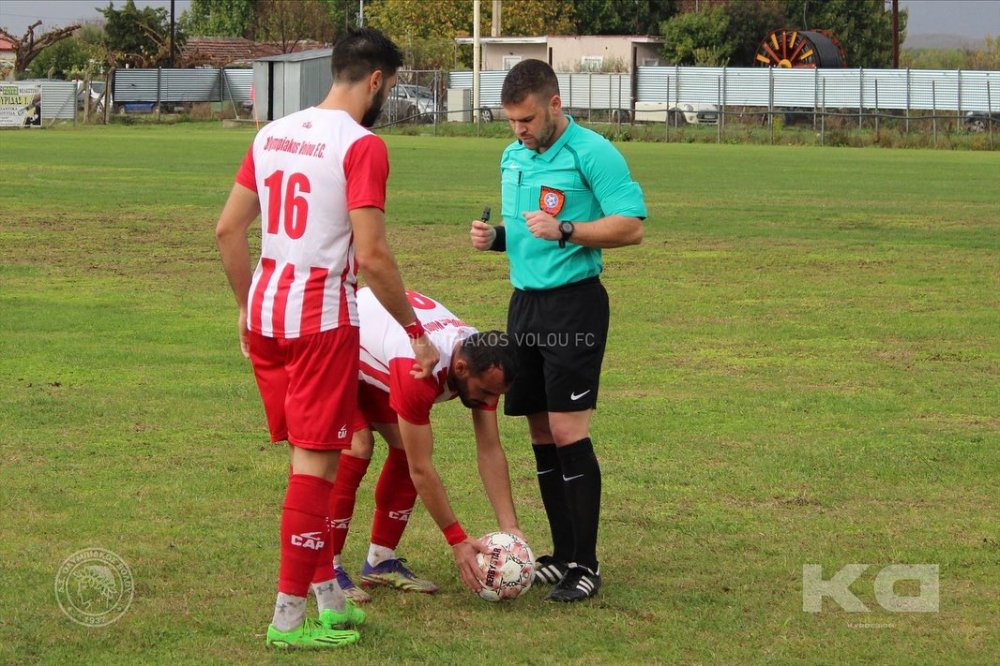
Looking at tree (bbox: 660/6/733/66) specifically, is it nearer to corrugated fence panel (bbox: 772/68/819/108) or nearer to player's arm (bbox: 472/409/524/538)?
corrugated fence panel (bbox: 772/68/819/108)

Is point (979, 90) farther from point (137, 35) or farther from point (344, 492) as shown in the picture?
point (344, 492)

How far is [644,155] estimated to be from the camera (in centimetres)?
3925

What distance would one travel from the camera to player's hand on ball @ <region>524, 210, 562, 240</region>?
219 inches

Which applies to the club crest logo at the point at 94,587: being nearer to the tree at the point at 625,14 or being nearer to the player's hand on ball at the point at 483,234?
the player's hand on ball at the point at 483,234

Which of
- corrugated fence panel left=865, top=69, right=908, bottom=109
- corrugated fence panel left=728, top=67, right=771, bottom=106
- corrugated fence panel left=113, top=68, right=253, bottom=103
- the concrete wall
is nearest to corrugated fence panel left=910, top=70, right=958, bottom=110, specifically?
corrugated fence panel left=865, top=69, right=908, bottom=109

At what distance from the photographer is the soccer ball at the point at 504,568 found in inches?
219

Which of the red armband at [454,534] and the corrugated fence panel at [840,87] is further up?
the corrugated fence panel at [840,87]

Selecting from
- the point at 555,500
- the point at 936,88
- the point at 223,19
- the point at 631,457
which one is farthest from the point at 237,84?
the point at 555,500

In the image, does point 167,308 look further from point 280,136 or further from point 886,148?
point 886,148

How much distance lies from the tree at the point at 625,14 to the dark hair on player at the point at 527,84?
86075 mm

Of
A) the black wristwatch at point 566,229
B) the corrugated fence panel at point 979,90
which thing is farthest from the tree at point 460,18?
the black wristwatch at point 566,229

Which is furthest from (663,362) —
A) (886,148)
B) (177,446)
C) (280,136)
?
(886,148)

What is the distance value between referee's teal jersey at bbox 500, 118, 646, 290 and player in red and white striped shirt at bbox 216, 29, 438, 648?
2.92 ft

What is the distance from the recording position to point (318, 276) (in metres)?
4.95
